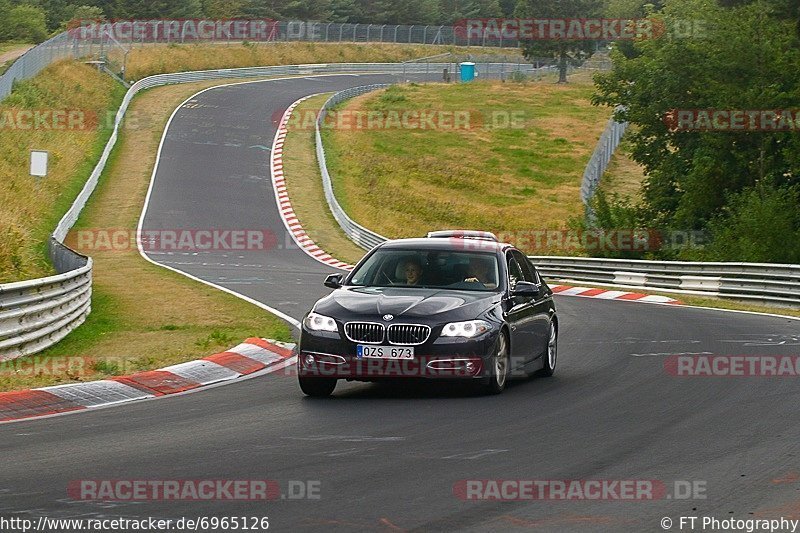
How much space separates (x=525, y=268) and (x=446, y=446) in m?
5.41

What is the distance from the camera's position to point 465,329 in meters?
12.0

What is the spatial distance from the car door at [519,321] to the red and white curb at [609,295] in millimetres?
14584

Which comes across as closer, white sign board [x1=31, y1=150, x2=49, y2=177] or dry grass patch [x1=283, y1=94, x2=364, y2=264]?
white sign board [x1=31, y1=150, x2=49, y2=177]

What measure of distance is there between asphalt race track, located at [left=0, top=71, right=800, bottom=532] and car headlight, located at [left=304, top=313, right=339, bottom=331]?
687 mm

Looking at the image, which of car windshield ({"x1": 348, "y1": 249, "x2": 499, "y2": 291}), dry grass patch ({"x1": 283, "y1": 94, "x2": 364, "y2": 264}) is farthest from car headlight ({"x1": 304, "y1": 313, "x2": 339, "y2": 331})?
dry grass patch ({"x1": 283, "y1": 94, "x2": 364, "y2": 264})

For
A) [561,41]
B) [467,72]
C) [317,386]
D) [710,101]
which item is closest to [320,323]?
[317,386]

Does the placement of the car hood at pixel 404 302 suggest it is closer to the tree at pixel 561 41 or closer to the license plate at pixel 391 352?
the license plate at pixel 391 352

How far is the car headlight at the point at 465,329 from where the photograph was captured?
1195cm

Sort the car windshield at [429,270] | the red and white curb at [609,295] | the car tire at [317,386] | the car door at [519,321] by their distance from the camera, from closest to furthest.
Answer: the car tire at [317,386] → the car door at [519,321] → the car windshield at [429,270] → the red and white curb at [609,295]

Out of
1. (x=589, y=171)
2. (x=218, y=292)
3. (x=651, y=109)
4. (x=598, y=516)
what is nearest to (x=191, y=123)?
(x=589, y=171)

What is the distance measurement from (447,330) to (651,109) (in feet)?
111

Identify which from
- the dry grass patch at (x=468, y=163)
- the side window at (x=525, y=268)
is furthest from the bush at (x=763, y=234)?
the side window at (x=525, y=268)

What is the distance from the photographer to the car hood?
12023 mm

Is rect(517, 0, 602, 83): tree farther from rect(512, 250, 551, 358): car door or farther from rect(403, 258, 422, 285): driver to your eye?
rect(403, 258, 422, 285): driver
